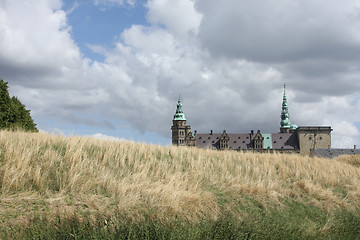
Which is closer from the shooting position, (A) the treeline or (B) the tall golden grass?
(B) the tall golden grass

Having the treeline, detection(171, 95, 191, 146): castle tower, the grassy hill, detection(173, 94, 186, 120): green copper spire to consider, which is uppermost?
detection(173, 94, 186, 120): green copper spire

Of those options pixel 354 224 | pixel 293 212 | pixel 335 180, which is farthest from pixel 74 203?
pixel 335 180

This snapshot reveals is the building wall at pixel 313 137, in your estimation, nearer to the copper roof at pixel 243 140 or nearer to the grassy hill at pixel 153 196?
the copper roof at pixel 243 140

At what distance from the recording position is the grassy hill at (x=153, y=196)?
748cm

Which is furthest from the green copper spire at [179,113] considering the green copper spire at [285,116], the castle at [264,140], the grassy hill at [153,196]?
the grassy hill at [153,196]

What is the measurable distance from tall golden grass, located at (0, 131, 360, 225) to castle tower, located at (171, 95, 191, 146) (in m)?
85.2

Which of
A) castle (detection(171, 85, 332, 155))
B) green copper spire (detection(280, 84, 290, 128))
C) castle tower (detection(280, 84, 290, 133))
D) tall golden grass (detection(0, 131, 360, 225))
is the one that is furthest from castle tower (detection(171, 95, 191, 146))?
tall golden grass (detection(0, 131, 360, 225))

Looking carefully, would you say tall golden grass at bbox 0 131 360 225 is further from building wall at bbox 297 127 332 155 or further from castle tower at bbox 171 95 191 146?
castle tower at bbox 171 95 191 146

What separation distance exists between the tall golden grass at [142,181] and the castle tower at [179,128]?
85190mm

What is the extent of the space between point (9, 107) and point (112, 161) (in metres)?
20.8

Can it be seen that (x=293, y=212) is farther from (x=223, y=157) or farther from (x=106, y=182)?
(x=106, y=182)

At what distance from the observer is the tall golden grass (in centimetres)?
910

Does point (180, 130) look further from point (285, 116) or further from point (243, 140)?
point (285, 116)

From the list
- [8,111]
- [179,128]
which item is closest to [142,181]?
[8,111]
